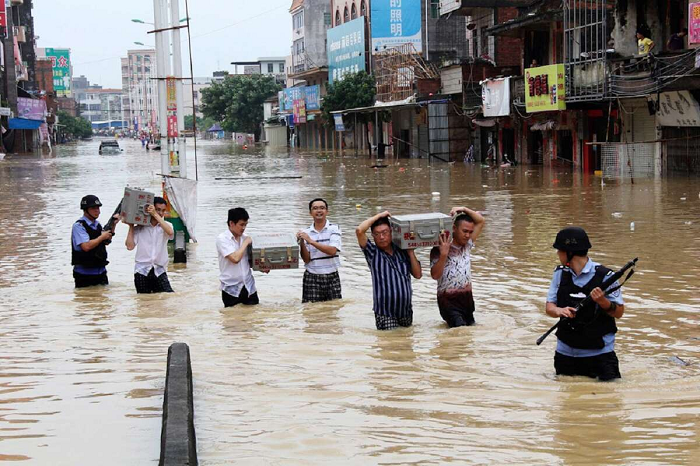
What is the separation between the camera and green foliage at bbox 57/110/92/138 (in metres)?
150

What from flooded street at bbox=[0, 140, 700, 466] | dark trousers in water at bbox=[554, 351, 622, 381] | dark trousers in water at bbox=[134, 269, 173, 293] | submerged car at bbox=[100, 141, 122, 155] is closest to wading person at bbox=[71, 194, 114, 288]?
flooded street at bbox=[0, 140, 700, 466]

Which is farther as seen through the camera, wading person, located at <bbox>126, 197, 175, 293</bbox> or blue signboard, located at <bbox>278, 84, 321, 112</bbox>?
blue signboard, located at <bbox>278, 84, 321, 112</bbox>

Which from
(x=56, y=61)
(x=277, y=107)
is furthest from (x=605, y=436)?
(x=56, y=61)

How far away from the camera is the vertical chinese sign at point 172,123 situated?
1606 centimetres

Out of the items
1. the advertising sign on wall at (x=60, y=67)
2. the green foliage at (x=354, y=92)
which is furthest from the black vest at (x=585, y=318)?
the advertising sign on wall at (x=60, y=67)

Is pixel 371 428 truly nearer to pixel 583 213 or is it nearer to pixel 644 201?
pixel 583 213

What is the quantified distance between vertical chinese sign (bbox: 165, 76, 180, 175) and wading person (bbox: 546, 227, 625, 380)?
10.6 metres

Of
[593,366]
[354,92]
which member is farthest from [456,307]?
[354,92]

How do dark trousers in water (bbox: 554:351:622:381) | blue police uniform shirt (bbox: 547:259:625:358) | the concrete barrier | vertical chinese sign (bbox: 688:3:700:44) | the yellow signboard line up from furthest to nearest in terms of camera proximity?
the yellow signboard, vertical chinese sign (bbox: 688:3:700:44), dark trousers in water (bbox: 554:351:622:381), blue police uniform shirt (bbox: 547:259:625:358), the concrete barrier

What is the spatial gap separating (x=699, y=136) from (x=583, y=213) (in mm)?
11035

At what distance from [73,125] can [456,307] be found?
503 feet

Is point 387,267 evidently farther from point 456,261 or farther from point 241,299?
point 241,299

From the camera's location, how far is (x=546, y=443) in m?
5.77

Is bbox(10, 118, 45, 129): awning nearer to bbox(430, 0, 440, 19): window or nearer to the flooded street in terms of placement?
bbox(430, 0, 440, 19): window
